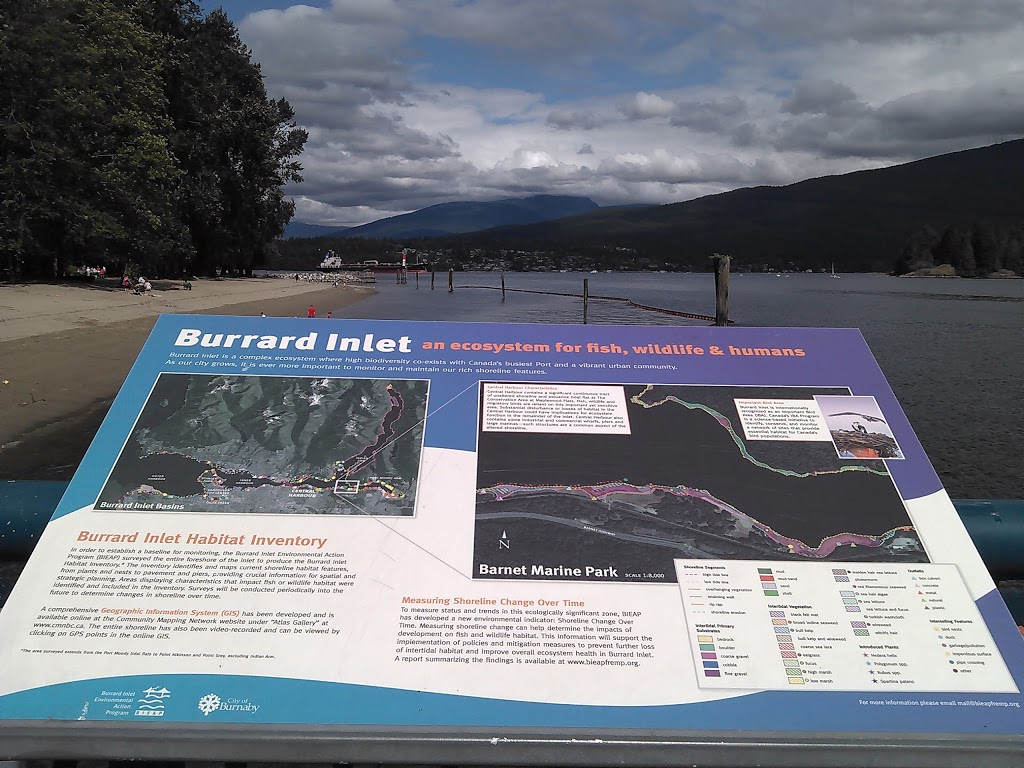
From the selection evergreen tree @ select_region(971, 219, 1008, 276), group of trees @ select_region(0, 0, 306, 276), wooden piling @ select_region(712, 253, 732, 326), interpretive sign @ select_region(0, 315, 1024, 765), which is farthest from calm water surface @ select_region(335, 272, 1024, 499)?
evergreen tree @ select_region(971, 219, 1008, 276)

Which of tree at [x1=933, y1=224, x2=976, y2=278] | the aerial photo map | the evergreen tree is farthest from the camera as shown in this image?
tree at [x1=933, y1=224, x2=976, y2=278]

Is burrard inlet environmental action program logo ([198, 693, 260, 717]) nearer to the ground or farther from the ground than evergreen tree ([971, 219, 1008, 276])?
nearer to the ground

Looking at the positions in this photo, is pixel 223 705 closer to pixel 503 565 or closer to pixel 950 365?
pixel 503 565

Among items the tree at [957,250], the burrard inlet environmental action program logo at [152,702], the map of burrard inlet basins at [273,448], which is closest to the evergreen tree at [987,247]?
the tree at [957,250]

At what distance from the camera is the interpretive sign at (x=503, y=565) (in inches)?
84.0

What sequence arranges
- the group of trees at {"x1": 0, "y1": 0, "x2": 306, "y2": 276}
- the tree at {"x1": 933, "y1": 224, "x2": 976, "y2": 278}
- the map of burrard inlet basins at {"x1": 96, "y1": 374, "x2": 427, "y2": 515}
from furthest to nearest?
the tree at {"x1": 933, "y1": 224, "x2": 976, "y2": 278} → the group of trees at {"x1": 0, "y1": 0, "x2": 306, "y2": 276} → the map of burrard inlet basins at {"x1": 96, "y1": 374, "x2": 427, "y2": 515}

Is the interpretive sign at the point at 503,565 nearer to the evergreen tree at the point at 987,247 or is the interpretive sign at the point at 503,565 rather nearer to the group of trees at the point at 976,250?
the group of trees at the point at 976,250

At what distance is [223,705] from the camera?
2.14 metres

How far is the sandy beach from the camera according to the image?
834cm

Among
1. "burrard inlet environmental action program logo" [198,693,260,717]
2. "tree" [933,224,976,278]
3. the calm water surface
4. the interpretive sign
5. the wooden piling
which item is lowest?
the calm water surface

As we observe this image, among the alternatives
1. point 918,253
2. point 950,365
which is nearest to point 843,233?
point 918,253

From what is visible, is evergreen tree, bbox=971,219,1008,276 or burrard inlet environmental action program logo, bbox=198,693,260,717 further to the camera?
evergreen tree, bbox=971,219,1008,276

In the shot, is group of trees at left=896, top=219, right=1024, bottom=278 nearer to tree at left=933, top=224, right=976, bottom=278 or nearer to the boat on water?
tree at left=933, top=224, right=976, bottom=278

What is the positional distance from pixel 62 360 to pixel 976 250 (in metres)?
124
